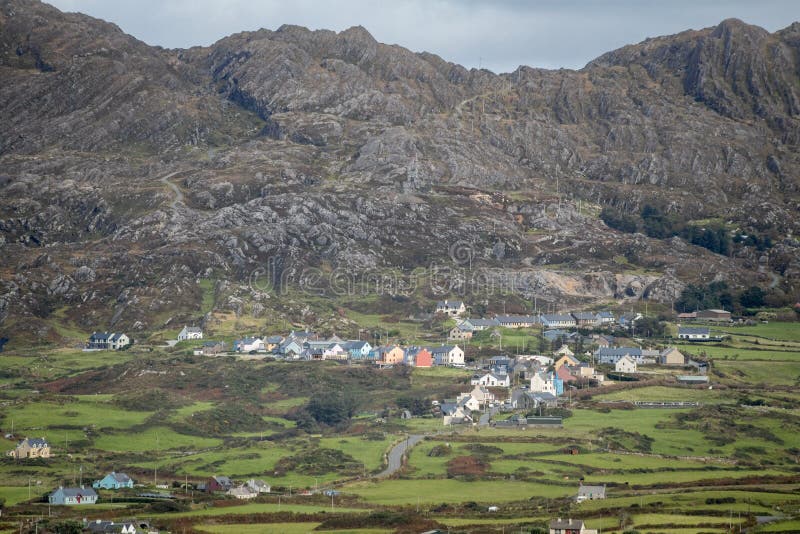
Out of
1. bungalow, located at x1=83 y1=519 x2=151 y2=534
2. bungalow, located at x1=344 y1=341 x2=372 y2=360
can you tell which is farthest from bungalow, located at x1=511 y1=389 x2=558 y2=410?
bungalow, located at x1=83 y1=519 x2=151 y2=534

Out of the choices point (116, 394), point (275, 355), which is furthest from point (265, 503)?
point (275, 355)

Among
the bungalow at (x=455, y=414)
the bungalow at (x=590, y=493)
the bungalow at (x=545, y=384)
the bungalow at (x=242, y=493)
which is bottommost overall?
the bungalow at (x=590, y=493)

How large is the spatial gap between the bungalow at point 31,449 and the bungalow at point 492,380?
135ft

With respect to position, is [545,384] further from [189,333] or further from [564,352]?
[189,333]

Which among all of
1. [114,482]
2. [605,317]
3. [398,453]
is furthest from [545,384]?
[114,482]

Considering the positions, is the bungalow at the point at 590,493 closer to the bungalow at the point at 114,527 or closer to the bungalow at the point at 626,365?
the bungalow at the point at 114,527

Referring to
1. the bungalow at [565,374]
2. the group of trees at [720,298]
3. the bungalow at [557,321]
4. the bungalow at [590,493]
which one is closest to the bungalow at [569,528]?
the bungalow at [590,493]

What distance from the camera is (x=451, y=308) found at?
146625 mm

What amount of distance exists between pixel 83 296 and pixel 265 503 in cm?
7589

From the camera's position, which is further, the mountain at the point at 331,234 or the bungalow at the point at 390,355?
the mountain at the point at 331,234

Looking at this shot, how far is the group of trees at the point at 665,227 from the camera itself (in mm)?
180750

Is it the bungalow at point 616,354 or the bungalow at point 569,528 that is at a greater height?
the bungalow at point 616,354

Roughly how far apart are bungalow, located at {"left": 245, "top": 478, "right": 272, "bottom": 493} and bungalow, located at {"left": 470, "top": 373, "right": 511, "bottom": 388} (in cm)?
3659

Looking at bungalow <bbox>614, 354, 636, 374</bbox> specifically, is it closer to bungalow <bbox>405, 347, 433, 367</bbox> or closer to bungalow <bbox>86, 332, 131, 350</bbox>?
bungalow <bbox>405, 347, 433, 367</bbox>
